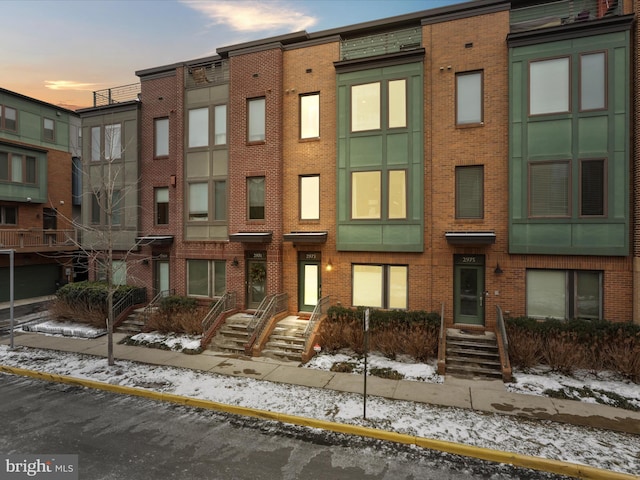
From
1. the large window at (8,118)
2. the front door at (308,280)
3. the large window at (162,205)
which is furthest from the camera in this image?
the large window at (8,118)

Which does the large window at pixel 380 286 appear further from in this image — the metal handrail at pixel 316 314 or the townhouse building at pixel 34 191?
the townhouse building at pixel 34 191

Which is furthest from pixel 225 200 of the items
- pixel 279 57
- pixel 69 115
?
pixel 69 115

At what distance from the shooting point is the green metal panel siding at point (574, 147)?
1218 cm

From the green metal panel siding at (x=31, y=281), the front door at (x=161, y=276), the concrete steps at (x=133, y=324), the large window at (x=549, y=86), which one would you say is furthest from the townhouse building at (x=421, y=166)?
the green metal panel siding at (x=31, y=281)

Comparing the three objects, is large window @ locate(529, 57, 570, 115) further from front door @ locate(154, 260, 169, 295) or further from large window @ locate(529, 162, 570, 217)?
front door @ locate(154, 260, 169, 295)

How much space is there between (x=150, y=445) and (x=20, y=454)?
8.08 feet

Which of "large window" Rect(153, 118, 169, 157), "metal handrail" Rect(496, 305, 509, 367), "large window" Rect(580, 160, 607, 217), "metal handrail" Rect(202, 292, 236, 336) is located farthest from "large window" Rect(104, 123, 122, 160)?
"large window" Rect(580, 160, 607, 217)

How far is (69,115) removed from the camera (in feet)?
102

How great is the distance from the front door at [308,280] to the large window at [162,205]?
824cm

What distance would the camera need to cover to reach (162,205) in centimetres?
1948

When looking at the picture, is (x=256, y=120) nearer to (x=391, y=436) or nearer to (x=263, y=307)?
(x=263, y=307)

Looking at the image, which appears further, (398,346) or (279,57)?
(279,57)

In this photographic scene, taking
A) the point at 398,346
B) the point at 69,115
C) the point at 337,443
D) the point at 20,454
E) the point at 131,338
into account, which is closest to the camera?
the point at 20,454

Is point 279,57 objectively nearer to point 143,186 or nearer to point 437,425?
point 143,186
